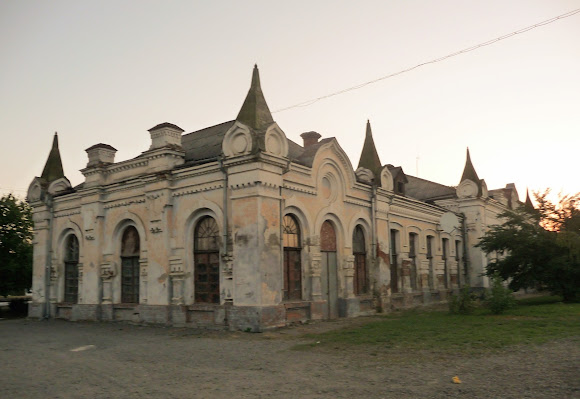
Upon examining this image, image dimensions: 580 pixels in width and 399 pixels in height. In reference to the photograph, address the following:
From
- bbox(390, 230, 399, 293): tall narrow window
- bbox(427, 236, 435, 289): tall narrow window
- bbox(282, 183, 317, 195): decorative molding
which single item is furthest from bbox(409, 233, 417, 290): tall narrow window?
bbox(282, 183, 317, 195): decorative molding

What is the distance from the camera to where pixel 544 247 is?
19.7m

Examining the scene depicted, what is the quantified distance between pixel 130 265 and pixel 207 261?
167 inches

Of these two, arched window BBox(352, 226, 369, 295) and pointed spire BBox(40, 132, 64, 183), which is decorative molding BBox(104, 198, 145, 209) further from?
arched window BBox(352, 226, 369, 295)

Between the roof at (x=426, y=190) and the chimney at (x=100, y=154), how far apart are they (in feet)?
59.9

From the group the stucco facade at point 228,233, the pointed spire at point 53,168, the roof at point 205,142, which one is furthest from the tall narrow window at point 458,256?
the pointed spire at point 53,168

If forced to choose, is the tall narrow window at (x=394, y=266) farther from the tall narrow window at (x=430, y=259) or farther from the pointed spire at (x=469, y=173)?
the pointed spire at (x=469, y=173)

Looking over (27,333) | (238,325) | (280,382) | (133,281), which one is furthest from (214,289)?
(280,382)

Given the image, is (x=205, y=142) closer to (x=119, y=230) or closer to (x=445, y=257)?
(x=119, y=230)

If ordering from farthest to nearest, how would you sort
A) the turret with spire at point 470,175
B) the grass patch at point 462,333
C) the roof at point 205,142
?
the turret with spire at point 470,175, the roof at point 205,142, the grass patch at point 462,333

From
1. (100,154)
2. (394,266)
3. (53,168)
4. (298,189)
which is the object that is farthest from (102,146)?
(394,266)

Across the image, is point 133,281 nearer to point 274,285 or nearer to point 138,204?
point 138,204

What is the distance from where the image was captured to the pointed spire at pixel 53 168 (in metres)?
21.8

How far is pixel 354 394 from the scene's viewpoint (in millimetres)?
6586

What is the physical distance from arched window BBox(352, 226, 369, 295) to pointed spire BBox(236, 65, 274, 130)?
21.4ft
